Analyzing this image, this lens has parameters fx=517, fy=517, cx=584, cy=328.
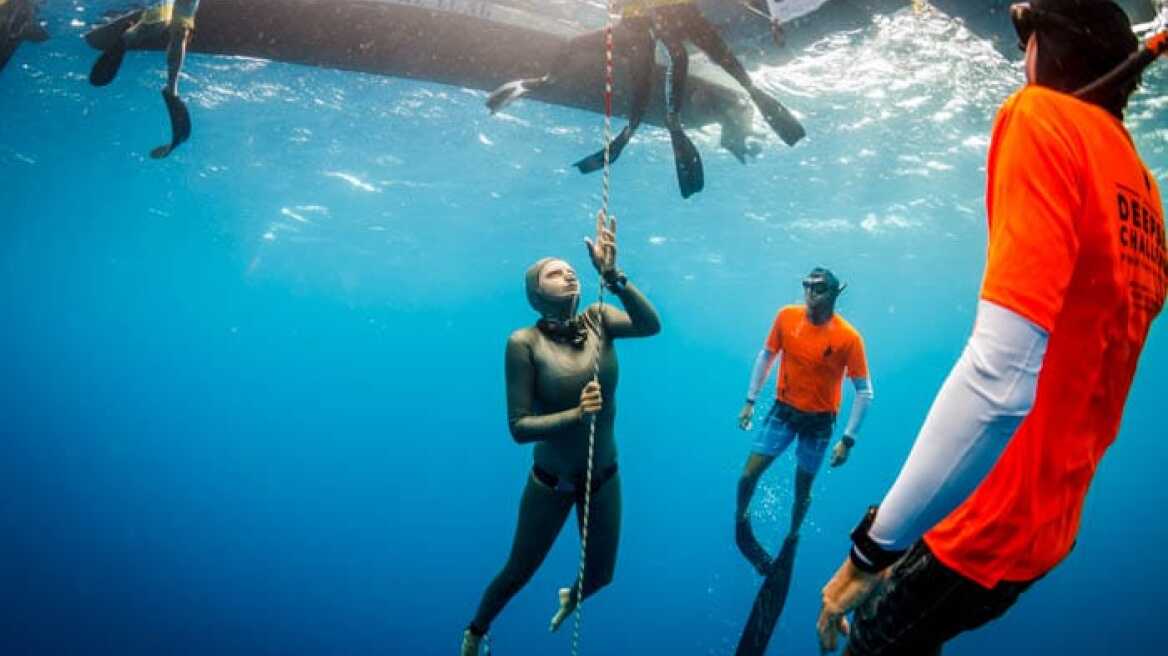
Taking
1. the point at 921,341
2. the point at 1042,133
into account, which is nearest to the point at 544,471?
the point at 1042,133

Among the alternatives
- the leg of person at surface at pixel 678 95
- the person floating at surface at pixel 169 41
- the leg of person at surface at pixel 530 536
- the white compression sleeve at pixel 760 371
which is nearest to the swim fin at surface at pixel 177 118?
the person floating at surface at pixel 169 41

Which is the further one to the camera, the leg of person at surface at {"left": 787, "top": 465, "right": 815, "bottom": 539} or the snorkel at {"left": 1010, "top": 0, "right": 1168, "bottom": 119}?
the leg of person at surface at {"left": 787, "top": 465, "right": 815, "bottom": 539}

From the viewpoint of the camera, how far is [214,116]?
14047 millimetres

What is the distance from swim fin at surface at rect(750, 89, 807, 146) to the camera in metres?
3.38

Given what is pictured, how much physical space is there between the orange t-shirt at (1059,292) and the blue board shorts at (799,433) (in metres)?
5.14

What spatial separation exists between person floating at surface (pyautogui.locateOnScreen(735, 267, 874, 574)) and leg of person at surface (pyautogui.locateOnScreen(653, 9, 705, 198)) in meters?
3.16

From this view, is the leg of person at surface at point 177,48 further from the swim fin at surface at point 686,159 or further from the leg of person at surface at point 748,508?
the leg of person at surface at point 748,508

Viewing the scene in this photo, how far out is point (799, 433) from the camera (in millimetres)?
6512

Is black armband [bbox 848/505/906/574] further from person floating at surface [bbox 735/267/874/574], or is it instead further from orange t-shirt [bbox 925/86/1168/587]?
person floating at surface [bbox 735/267/874/574]

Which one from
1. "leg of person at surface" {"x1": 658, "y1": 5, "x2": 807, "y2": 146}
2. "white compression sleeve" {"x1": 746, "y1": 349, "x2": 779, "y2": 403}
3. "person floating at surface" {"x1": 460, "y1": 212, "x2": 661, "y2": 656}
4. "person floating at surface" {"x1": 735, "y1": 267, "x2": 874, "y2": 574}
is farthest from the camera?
"white compression sleeve" {"x1": 746, "y1": 349, "x2": 779, "y2": 403}

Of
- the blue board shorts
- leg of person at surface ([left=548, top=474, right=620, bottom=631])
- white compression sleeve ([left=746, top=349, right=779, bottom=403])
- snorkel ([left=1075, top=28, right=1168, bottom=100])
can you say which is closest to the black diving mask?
leg of person at surface ([left=548, top=474, right=620, bottom=631])

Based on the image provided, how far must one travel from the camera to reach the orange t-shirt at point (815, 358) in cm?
623

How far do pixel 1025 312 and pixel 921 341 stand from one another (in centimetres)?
6352

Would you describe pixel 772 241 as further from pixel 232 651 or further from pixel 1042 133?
pixel 232 651
